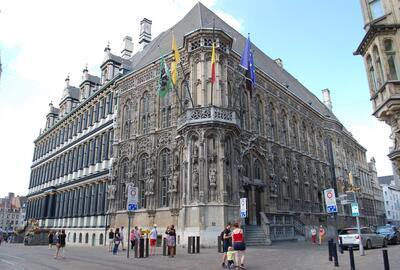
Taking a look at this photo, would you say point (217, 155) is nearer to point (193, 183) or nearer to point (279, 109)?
point (193, 183)

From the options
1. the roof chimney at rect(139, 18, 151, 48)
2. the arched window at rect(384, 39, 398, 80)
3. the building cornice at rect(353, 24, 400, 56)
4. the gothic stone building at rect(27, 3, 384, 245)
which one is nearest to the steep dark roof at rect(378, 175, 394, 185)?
the gothic stone building at rect(27, 3, 384, 245)

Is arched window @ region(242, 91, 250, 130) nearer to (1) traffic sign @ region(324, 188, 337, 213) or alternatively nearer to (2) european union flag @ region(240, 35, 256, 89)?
(2) european union flag @ region(240, 35, 256, 89)

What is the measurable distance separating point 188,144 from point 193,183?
2.98 m

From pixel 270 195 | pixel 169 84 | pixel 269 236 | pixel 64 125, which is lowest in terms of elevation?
pixel 269 236

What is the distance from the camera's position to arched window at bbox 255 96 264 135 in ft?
103

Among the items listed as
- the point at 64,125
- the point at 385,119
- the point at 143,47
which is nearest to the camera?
the point at 385,119

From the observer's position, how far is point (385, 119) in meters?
14.3

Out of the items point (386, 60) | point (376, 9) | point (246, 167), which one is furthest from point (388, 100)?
point (246, 167)

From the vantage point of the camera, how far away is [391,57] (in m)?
13.8

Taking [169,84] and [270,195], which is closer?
[169,84]

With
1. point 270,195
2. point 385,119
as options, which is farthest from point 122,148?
point 385,119

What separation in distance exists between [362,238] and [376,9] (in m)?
12.8

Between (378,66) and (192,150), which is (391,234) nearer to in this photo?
(378,66)

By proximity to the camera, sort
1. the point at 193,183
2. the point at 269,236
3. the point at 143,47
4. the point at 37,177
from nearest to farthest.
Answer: the point at 193,183
the point at 269,236
the point at 143,47
the point at 37,177
